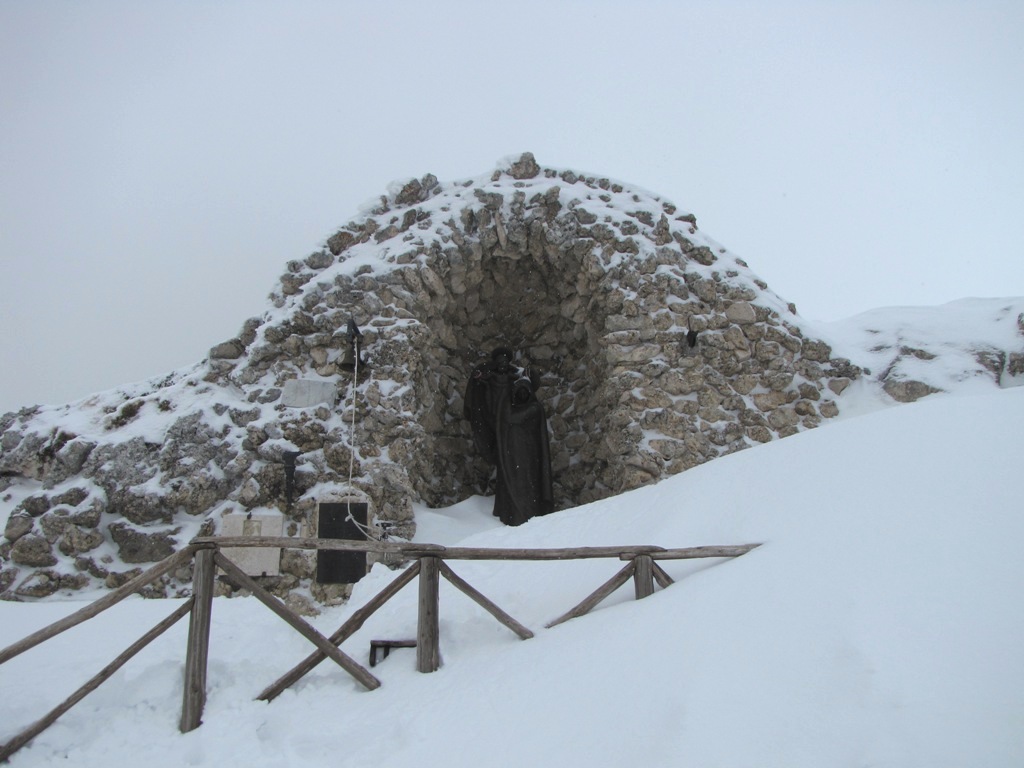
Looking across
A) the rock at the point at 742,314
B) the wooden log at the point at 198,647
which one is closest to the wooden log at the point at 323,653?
the wooden log at the point at 198,647

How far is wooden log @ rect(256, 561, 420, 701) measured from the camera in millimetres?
3535

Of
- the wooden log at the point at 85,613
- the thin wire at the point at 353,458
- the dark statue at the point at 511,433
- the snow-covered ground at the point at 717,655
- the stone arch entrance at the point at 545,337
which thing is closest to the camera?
the snow-covered ground at the point at 717,655

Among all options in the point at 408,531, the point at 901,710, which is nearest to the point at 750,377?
the point at 408,531

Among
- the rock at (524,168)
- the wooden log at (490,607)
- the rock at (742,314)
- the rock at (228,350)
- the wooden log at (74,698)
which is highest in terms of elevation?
the rock at (524,168)

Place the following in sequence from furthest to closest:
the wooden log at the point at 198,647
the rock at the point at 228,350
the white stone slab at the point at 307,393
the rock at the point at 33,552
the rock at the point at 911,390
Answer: the rock at the point at 228,350, the rock at the point at 911,390, the white stone slab at the point at 307,393, the rock at the point at 33,552, the wooden log at the point at 198,647

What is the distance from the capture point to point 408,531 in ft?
21.9

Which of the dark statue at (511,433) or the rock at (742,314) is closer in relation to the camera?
the rock at (742,314)

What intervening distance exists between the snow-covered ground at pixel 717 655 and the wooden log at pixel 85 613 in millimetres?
483

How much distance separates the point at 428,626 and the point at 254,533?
3.17 meters

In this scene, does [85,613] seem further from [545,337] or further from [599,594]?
[545,337]

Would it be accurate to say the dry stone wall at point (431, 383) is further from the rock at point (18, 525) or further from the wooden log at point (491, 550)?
the wooden log at point (491, 550)

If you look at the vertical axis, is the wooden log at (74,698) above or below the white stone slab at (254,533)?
below

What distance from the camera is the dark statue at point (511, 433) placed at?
7.90m

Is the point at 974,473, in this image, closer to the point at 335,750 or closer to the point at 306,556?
the point at 335,750
